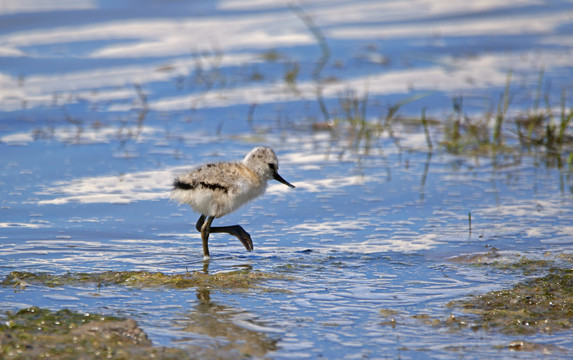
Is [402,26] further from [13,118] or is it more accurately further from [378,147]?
[13,118]

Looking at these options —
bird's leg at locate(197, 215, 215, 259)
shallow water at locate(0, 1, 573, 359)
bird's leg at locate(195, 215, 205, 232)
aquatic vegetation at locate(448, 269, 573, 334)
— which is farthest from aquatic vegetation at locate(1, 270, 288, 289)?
aquatic vegetation at locate(448, 269, 573, 334)

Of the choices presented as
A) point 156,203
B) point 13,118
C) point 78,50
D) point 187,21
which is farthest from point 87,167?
point 187,21

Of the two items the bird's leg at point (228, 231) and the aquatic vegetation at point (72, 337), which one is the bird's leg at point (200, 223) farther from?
the aquatic vegetation at point (72, 337)

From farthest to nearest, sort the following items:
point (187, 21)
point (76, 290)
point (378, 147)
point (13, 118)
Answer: point (187, 21) < point (13, 118) < point (378, 147) < point (76, 290)

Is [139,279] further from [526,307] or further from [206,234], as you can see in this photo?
[526,307]

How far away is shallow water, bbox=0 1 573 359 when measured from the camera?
430 cm

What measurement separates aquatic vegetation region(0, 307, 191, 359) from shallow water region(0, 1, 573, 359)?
131 millimetres

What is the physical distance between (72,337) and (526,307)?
2.25 metres

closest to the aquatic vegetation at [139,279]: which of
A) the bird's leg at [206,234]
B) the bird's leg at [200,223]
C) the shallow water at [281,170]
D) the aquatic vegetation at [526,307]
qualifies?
the shallow water at [281,170]

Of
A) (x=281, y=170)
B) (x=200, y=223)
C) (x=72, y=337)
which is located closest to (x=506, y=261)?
(x=200, y=223)

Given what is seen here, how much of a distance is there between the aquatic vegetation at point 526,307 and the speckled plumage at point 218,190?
1649mm

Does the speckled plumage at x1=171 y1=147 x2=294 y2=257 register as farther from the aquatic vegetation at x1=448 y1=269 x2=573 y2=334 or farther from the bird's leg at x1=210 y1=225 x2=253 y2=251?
the aquatic vegetation at x1=448 y1=269 x2=573 y2=334

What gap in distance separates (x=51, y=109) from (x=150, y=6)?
200 inches

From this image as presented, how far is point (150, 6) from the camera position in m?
13.8
